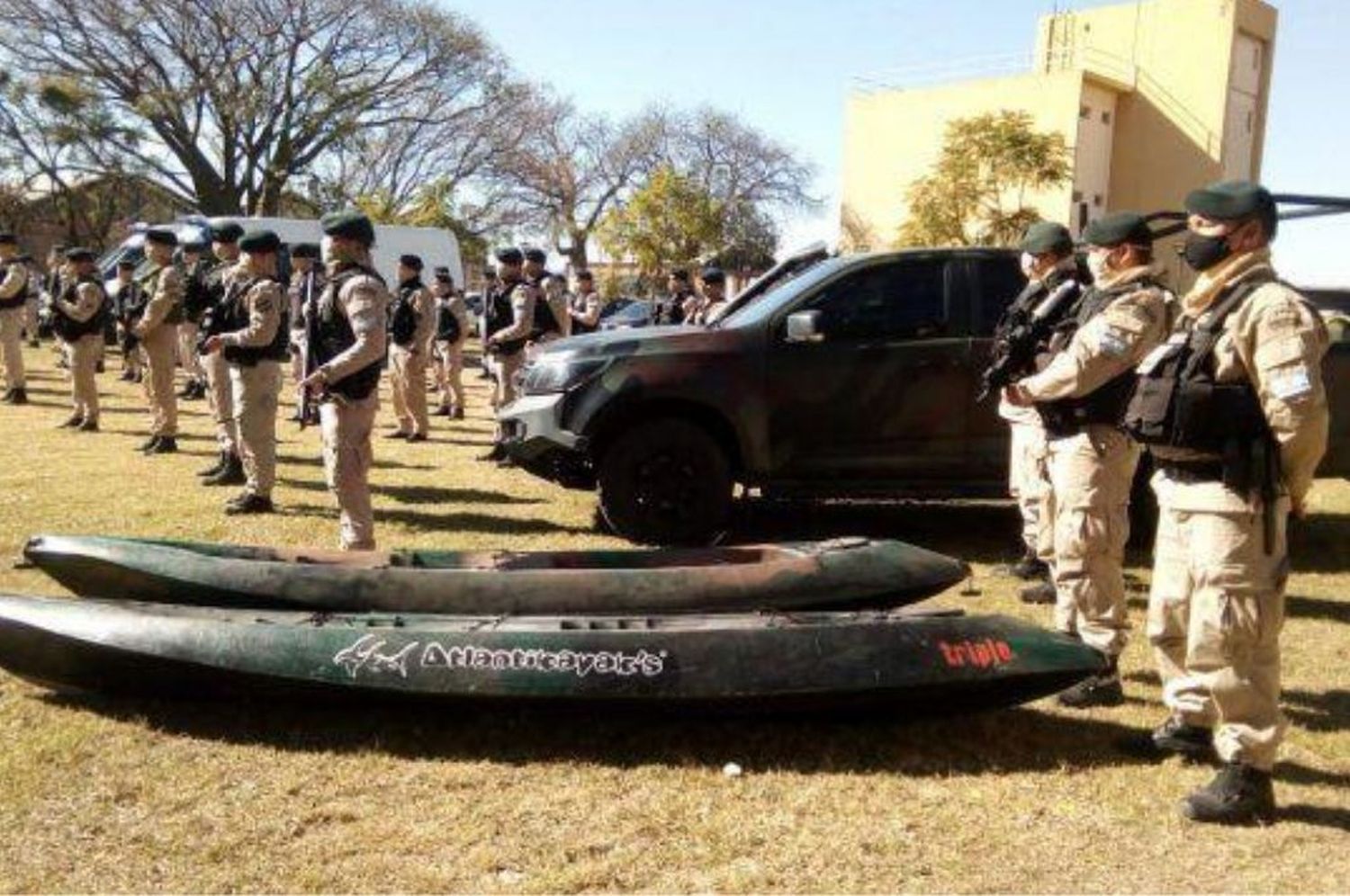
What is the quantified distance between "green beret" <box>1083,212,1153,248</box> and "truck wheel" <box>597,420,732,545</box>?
313 cm

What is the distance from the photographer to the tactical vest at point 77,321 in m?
12.1

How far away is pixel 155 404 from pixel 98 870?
28.1 ft

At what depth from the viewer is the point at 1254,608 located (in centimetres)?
366

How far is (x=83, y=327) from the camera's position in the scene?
474 inches

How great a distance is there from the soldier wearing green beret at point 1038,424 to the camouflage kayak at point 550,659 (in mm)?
1369

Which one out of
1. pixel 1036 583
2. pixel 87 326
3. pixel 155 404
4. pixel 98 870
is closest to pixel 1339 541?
pixel 1036 583

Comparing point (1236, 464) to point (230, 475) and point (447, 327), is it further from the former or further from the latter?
point (447, 327)

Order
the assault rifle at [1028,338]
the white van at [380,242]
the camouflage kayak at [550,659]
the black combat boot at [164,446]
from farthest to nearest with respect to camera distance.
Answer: the white van at [380,242], the black combat boot at [164,446], the assault rifle at [1028,338], the camouflage kayak at [550,659]

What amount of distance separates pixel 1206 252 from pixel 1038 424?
2.24m

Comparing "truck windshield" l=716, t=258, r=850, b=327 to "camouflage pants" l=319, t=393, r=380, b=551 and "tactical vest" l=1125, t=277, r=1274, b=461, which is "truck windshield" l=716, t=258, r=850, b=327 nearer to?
"camouflage pants" l=319, t=393, r=380, b=551

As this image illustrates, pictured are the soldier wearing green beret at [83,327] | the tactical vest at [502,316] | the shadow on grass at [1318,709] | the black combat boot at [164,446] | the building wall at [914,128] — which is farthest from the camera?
the building wall at [914,128]

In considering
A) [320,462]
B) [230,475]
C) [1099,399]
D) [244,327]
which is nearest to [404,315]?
[320,462]

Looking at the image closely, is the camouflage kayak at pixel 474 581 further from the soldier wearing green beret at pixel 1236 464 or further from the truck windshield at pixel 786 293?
the truck windshield at pixel 786 293

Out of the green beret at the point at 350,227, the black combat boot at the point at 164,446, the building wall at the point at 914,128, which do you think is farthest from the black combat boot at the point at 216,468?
the building wall at the point at 914,128
